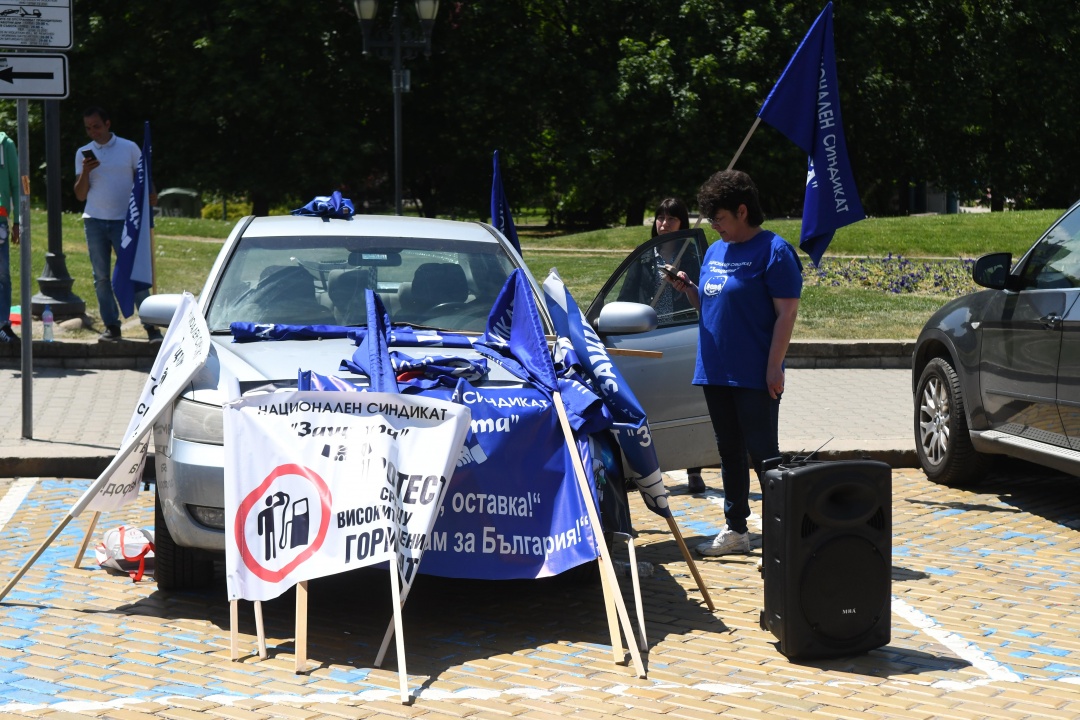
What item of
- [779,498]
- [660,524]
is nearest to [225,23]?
[660,524]

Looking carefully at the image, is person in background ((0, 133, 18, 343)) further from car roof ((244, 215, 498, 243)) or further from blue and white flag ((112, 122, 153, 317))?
car roof ((244, 215, 498, 243))

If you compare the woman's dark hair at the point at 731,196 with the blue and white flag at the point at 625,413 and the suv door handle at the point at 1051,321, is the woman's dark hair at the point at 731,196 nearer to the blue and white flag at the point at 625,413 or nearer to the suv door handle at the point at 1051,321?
the blue and white flag at the point at 625,413

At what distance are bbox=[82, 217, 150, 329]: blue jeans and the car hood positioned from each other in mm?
6545

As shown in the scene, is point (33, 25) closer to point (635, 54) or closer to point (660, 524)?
point (660, 524)

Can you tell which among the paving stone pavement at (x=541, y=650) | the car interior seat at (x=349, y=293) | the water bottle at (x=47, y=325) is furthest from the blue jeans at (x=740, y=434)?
the water bottle at (x=47, y=325)

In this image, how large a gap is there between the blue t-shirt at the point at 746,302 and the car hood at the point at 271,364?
3.83 feet

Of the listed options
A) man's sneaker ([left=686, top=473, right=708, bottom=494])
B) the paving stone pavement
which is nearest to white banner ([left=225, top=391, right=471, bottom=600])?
the paving stone pavement

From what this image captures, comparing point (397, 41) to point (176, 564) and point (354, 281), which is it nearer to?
point (354, 281)

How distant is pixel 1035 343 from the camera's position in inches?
307

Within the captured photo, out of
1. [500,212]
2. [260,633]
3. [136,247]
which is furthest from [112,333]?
[260,633]

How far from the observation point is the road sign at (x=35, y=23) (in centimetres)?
891

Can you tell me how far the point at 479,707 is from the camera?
4645 mm

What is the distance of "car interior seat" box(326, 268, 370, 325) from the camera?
21.8 ft

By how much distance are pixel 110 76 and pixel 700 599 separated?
29.9 meters
